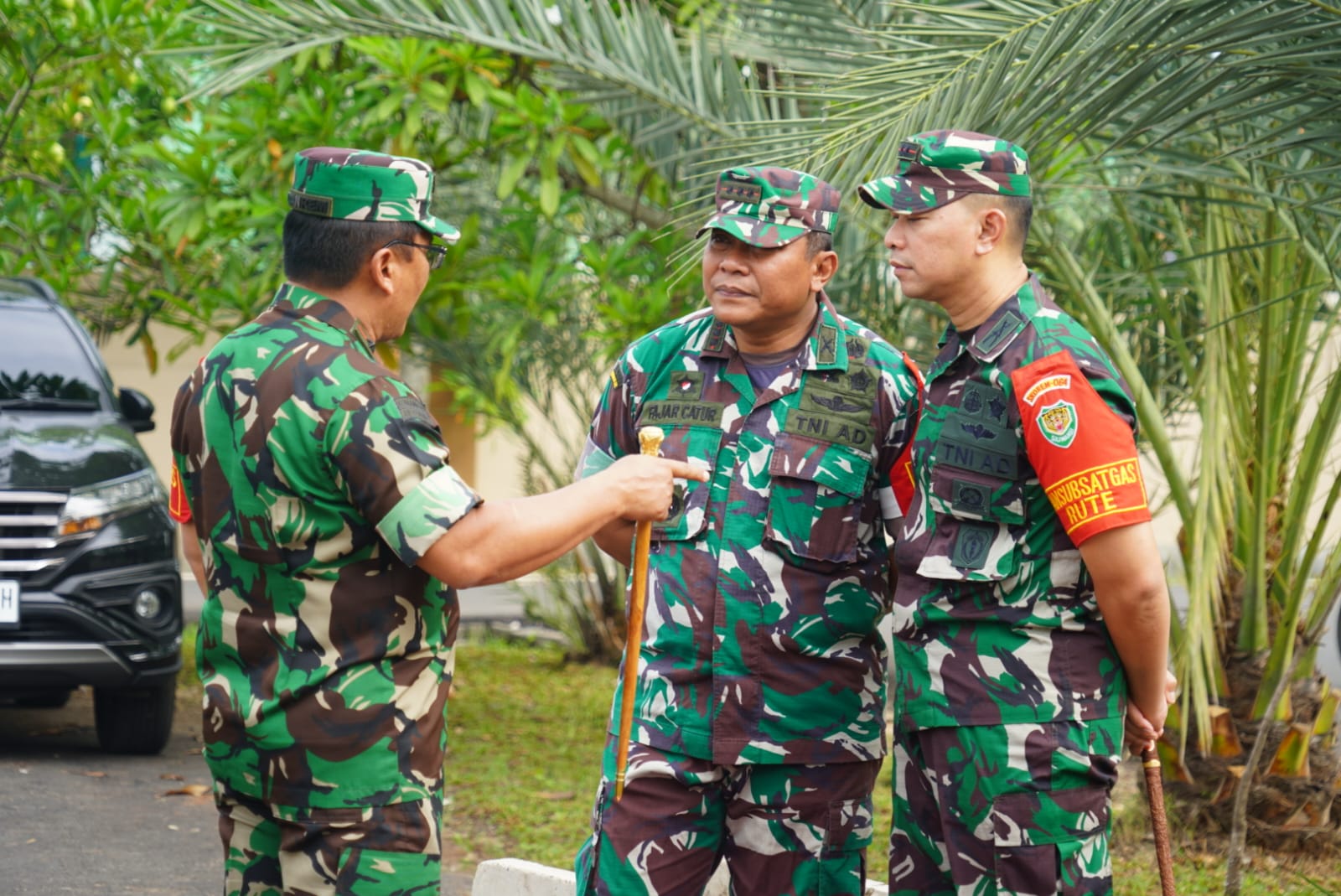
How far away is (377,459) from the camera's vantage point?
2332 millimetres

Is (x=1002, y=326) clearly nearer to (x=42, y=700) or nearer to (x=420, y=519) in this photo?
(x=420, y=519)

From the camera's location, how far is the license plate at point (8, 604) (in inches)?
230

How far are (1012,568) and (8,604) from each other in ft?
14.6

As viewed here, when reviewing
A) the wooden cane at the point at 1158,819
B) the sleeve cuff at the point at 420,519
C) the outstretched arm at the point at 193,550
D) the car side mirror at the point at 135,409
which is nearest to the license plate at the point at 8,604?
the car side mirror at the point at 135,409

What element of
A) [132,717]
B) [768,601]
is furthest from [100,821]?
[768,601]

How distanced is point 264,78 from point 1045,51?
14.2 ft

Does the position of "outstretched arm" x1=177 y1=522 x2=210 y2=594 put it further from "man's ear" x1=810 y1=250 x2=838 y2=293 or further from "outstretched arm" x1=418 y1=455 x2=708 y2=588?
"man's ear" x1=810 y1=250 x2=838 y2=293

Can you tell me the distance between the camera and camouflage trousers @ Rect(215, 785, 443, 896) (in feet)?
7.98

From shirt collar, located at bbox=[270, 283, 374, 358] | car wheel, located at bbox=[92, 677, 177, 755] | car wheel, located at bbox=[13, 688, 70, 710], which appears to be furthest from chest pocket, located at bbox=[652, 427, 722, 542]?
car wheel, located at bbox=[13, 688, 70, 710]

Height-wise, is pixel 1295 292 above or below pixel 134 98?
below

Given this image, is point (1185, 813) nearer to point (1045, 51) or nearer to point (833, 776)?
point (833, 776)

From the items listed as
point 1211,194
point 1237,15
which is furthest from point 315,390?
point 1211,194

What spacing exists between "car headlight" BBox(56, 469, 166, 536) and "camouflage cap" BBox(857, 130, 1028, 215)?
426 centimetres

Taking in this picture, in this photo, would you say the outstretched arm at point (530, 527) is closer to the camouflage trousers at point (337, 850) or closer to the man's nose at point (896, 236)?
the camouflage trousers at point (337, 850)
